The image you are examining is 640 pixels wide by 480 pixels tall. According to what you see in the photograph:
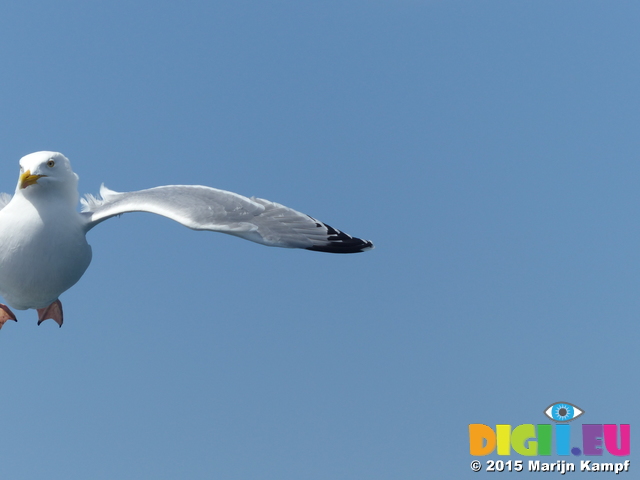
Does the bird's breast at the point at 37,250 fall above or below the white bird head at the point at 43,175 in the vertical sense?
below

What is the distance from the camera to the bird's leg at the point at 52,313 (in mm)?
12328

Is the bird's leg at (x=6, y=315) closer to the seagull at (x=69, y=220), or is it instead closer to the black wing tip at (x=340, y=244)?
the seagull at (x=69, y=220)

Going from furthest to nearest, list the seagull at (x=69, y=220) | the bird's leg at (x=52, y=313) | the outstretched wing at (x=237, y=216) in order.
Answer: the bird's leg at (x=52, y=313) → the seagull at (x=69, y=220) → the outstretched wing at (x=237, y=216)

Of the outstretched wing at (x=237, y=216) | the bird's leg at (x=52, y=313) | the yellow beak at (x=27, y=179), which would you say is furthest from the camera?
the bird's leg at (x=52, y=313)

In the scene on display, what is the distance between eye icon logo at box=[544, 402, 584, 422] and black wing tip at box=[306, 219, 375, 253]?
15.1 ft

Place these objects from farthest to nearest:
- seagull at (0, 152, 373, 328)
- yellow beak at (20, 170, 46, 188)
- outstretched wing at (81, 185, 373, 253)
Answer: yellow beak at (20, 170, 46, 188), seagull at (0, 152, 373, 328), outstretched wing at (81, 185, 373, 253)

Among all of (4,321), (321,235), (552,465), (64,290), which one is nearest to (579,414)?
(552,465)

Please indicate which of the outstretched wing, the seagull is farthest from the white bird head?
the outstretched wing

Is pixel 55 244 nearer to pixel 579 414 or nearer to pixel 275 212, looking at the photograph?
pixel 275 212

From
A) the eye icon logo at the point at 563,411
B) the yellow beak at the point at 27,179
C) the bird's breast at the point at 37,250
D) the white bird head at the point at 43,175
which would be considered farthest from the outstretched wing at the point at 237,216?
the eye icon logo at the point at 563,411

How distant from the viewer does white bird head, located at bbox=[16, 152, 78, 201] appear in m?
9.95

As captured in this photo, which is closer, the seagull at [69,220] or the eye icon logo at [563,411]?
the seagull at [69,220]

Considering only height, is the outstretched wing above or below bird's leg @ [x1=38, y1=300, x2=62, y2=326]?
above

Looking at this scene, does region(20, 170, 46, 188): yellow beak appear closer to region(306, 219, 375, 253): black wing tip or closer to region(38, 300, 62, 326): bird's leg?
region(38, 300, 62, 326): bird's leg
